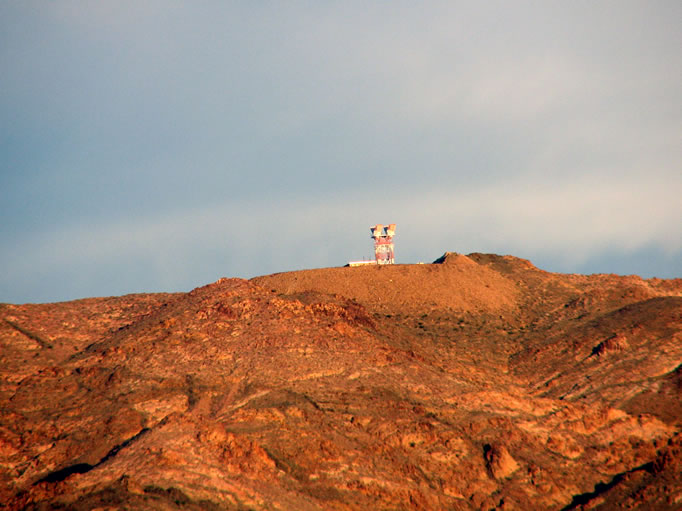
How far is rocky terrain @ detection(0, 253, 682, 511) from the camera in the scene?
3550 cm

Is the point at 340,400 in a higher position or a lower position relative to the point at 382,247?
lower

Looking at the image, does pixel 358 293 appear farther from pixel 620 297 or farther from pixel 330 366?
pixel 620 297

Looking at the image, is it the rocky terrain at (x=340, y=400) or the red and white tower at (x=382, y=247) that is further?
the red and white tower at (x=382, y=247)

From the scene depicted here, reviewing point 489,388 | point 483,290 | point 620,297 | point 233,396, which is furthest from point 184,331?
point 620,297

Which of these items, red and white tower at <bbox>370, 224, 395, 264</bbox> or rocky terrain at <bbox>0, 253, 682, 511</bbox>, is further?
red and white tower at <bbox>370, 224, 395, 264</bbox>

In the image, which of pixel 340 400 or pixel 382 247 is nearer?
pixel 340 400

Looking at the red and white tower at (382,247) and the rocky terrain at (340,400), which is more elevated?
the red and white tower at (382,247)

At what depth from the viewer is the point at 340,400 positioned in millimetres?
43750

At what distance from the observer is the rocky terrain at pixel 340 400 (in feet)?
116

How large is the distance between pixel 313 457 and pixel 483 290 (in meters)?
33.8

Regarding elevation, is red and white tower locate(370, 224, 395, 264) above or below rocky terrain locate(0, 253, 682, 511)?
above

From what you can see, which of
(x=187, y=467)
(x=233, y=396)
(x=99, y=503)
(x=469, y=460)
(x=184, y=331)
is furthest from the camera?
(x=184, y=331)

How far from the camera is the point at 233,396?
142 ft

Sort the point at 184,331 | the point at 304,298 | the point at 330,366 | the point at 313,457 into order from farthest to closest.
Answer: the point at 304,298 < the point at 184,331 < the point at 330,366 < the point at 313,457
